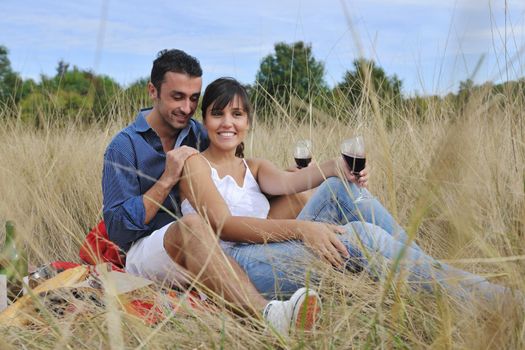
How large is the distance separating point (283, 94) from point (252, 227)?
445cm

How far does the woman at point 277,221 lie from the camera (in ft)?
7.11

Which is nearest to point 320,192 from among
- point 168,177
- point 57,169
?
point 168,177

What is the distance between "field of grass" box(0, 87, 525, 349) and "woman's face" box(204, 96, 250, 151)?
0.32m

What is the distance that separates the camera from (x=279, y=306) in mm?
2111

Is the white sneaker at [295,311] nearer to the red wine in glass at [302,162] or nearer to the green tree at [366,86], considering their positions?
the red wine in glass at [302,162]

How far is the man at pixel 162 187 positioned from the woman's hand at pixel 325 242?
271 millimetres

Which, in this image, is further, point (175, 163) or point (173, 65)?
point (173, 65)

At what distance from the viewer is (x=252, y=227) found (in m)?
2.62

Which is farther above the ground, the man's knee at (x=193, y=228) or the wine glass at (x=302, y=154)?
the wine glass at (x=302, y=154)

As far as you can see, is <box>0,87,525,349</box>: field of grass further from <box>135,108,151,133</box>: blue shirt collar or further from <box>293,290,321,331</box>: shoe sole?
<box>135,108,151,133</box>: blue shirt collar

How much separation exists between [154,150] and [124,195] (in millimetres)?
301

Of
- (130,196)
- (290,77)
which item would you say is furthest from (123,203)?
(290,77)

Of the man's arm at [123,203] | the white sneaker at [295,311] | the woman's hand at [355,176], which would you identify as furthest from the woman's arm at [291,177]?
the white sneaker at [295,311]

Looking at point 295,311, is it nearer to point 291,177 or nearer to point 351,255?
point 351,255
